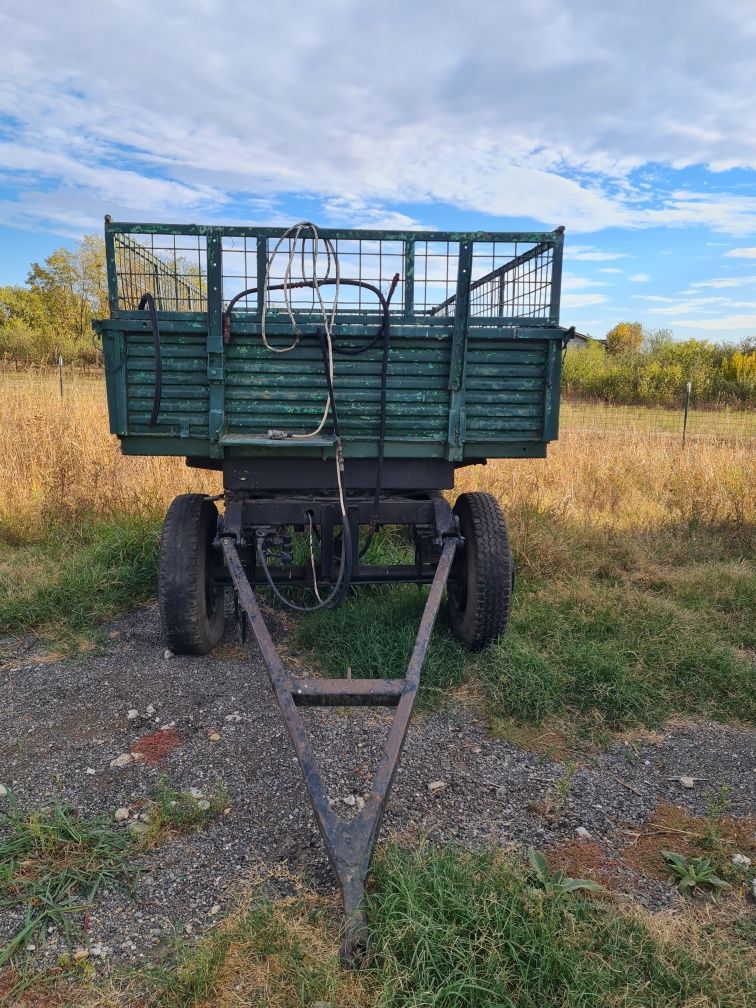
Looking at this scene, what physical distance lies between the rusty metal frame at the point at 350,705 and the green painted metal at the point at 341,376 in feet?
2.31

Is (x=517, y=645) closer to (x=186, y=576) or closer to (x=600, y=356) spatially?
(x=186, y=576)

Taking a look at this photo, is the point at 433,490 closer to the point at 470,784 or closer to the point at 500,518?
the point at 500,518

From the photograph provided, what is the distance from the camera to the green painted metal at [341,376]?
3.49 meters

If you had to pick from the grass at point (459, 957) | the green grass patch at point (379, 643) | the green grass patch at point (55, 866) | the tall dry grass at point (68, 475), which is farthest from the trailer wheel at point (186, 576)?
the tall dry grass at point (68, 475)

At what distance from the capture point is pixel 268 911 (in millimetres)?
2117

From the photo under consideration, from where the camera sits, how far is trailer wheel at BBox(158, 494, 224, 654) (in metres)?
3.87

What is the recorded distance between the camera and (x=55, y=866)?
2363 mm

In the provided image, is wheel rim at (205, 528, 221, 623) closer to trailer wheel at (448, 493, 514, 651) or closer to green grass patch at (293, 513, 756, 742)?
green grass patch at (293, 513, 756, 742)

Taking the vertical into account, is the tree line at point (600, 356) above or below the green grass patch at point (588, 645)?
above

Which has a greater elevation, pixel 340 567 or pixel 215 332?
pixel 215 332

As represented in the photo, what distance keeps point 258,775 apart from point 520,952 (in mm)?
1364

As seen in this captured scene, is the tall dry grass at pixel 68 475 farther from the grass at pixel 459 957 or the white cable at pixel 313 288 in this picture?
the grass at pixel 459 957

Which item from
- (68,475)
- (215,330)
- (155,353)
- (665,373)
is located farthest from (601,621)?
(665,373)

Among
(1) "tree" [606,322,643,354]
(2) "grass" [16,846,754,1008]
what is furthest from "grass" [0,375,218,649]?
(1) "tree" [606,322,643,354]
